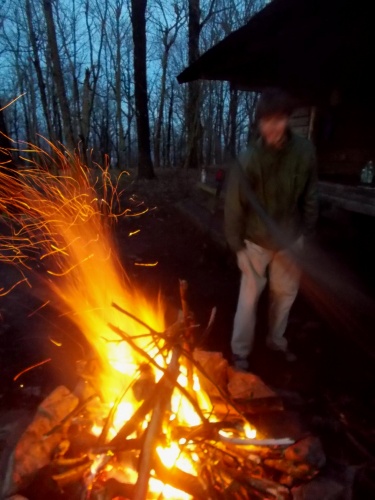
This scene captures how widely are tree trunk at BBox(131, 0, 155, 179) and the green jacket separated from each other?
1091 cm

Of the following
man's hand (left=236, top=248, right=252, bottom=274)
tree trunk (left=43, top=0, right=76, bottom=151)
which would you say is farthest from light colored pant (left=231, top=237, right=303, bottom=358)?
tree trunk (left=43, top=0, right=76, bottom=151)

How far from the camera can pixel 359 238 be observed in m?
6.48

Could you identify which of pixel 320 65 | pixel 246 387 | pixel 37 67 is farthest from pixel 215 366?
pixel 37 67

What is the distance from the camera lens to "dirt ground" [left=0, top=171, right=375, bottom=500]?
301 centimetres

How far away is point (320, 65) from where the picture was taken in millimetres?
5613

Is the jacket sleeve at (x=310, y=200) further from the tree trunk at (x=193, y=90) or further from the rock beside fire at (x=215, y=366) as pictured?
the tree trunk at (x=193, y=90)

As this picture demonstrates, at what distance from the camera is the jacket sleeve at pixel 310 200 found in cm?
318

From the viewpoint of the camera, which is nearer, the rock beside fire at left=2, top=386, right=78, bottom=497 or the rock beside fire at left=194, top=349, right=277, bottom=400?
the rock beside fire at left=2, top=386, right=78, bottom=497

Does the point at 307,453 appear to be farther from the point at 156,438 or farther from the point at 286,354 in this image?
the point at 286,354

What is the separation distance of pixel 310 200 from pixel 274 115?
2.76 ft

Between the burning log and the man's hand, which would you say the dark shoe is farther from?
the burning log

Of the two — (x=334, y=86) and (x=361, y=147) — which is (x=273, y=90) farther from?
(x=361, y=147)

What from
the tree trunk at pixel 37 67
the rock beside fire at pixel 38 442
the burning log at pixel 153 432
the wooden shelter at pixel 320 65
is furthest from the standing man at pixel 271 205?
the tree trunk at pixel 37 67

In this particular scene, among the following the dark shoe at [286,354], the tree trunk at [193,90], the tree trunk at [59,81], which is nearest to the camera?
the dark shoe at [286,354]
